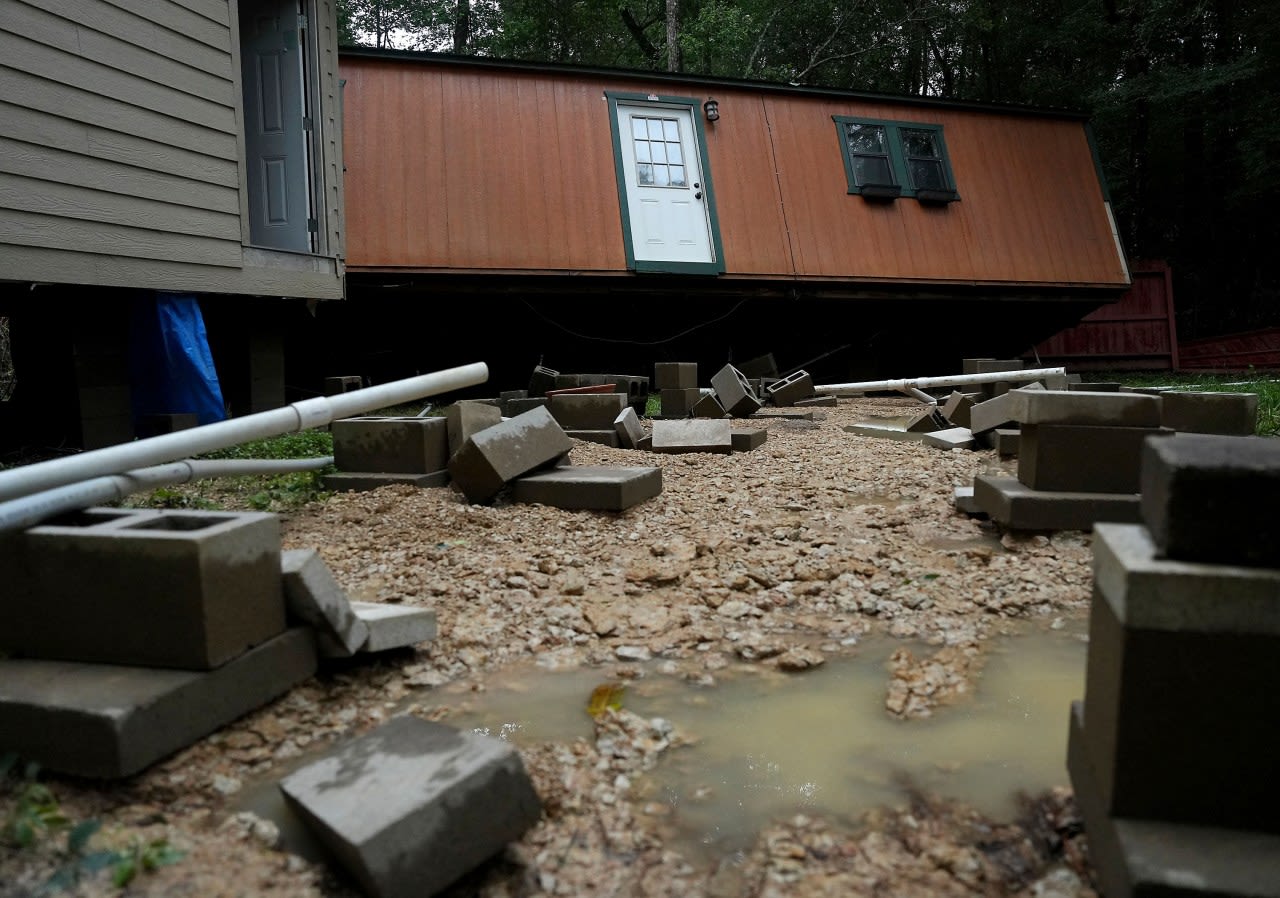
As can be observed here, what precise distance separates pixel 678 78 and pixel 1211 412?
9204mm

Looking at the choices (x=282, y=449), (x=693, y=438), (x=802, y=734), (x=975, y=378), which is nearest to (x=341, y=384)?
(x=282, y=449)

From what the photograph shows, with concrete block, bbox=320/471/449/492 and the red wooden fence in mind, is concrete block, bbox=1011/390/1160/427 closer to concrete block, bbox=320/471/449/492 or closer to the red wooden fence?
concrete block, bbox=320/471/449/492

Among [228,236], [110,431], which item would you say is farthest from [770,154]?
[110,431]

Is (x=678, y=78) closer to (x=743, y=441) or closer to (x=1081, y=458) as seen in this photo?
(x=743, y=441)

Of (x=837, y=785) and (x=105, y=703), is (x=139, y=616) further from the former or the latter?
(x=837, y=785)

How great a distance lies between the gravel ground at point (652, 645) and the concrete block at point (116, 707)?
62mm

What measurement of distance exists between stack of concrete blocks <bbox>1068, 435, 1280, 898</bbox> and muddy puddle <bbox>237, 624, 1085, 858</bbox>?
388mm

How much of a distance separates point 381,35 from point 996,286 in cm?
2424

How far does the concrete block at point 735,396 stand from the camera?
9398 millimetres

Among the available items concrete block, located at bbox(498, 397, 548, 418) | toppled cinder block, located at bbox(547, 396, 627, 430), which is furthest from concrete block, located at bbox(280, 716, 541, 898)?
concrete block, located at bbox(498, 397, 548, 418)

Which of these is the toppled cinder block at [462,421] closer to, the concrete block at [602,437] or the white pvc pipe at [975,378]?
the concrete block at [602,437]

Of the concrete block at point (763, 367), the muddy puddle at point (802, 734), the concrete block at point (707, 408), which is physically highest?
the concrete block at point (763, 367)

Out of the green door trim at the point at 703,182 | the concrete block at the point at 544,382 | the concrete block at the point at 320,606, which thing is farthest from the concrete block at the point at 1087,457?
the green door trim at the point at 703,182

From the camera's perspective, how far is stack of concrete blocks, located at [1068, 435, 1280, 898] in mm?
1694
